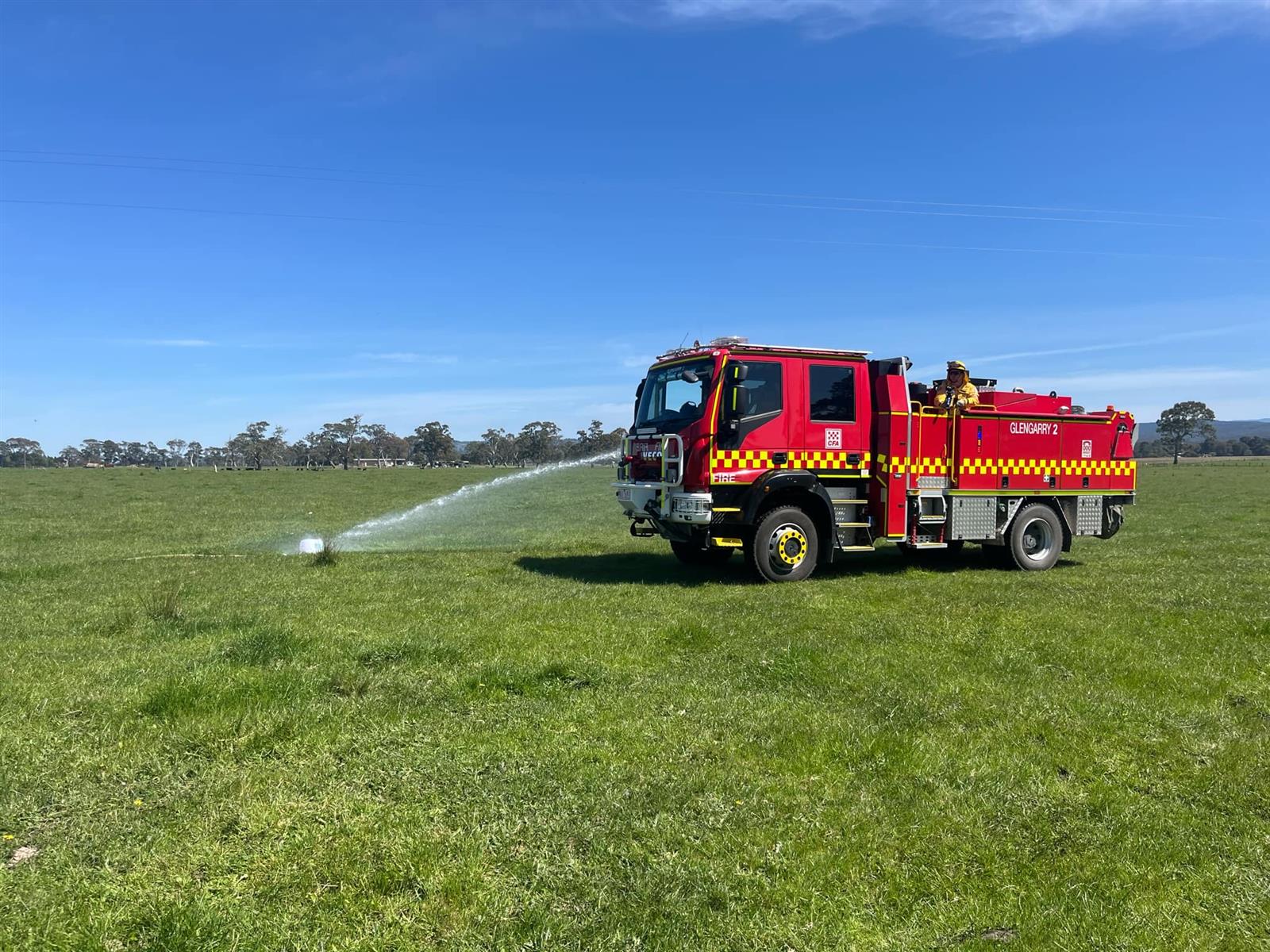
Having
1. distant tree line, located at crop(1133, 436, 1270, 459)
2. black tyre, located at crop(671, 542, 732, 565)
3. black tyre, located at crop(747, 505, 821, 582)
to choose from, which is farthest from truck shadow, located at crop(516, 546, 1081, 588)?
distant tree line, located at crop(1133, 436, 1270, 459)

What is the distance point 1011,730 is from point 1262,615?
5.71 m

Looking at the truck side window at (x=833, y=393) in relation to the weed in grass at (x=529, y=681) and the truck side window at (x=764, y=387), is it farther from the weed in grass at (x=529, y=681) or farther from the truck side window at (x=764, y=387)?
the weed in grass at (x=529, y=681)

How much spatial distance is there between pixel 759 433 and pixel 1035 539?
594 cm

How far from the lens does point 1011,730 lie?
6.22 meters

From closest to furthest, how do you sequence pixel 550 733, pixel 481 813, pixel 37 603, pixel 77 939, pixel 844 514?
pixel 77 939 < pixel 481 813 < pixel 550 733 < pixel 37 603 < pixel 844 514

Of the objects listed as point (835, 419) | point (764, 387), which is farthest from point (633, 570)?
point (835, 419)

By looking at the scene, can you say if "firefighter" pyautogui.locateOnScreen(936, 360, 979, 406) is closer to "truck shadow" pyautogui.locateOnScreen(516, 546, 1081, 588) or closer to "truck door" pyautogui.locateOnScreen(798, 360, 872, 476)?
"truck door" pyautogui.locateOnScreen(798, 360, 872, 476)

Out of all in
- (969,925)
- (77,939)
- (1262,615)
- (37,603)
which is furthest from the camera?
(37,603)

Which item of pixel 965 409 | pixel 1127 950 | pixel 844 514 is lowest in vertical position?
pixel 1127 950

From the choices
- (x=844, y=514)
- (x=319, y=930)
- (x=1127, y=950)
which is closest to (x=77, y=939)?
(x=319, y=930)

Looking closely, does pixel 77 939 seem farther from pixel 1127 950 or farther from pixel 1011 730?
pixel 1011 730

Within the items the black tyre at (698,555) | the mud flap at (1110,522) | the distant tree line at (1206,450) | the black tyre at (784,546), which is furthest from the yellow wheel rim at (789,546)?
the distant tree line at (1206,450)

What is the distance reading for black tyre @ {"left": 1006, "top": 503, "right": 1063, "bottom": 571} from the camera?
14.7m

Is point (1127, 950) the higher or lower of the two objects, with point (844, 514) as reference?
lower
